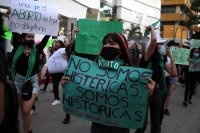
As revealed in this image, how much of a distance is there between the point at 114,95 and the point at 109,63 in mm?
315

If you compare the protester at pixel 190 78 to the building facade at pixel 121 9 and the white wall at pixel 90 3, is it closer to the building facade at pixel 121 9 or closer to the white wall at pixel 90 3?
the building facade at pixel 121 9

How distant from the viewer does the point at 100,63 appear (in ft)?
8.04

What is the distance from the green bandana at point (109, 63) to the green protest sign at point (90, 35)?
1440 mm

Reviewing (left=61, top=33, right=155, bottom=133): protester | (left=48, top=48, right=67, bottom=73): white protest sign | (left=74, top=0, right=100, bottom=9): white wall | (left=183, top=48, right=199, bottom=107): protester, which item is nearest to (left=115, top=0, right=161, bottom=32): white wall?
(left=74, top=0, right=100, bottom=9): white wall

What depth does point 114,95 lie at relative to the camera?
2377mm

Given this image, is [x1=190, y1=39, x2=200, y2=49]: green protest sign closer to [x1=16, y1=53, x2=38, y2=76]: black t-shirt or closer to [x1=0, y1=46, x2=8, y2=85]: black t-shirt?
[x1=16, y1=53, x2=38, y2=76]: black t-shirt

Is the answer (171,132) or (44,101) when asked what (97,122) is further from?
(44,101)

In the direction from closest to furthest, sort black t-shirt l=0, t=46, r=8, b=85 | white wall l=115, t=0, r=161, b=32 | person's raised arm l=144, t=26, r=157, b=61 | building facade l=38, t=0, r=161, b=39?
black t-shirt l=0, t=46, r=8, b=85, person's raised arm l=144, t=26, r=157, b=61, building facade l=38, t=0, r=161, b=39, white wall l=115, t=0, r=161, b=32

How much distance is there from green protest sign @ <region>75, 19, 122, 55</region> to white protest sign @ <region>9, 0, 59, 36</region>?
44 centimetres

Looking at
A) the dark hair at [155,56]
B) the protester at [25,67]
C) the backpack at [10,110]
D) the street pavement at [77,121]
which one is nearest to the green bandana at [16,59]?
the protester at [25,67]

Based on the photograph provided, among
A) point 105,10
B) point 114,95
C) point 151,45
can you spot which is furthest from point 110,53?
point 105,10

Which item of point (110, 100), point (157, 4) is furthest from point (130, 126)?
point (157, 4)

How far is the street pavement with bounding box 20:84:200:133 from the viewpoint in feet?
15.9

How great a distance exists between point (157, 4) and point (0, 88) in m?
50.3
